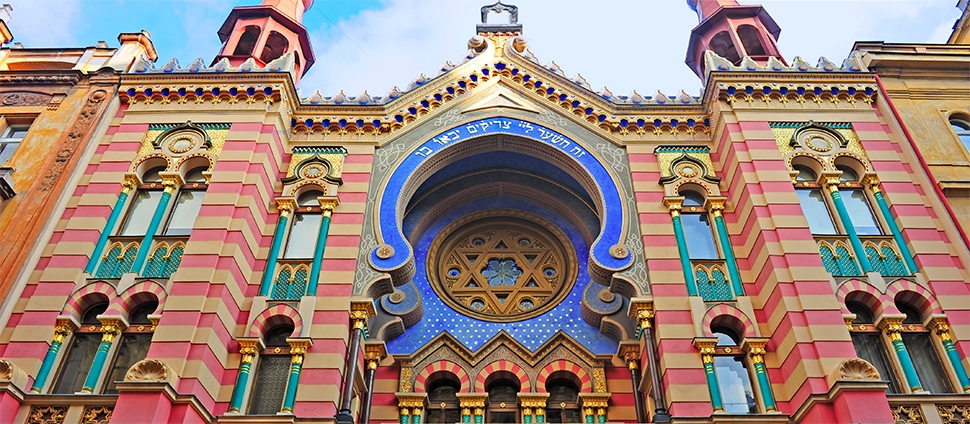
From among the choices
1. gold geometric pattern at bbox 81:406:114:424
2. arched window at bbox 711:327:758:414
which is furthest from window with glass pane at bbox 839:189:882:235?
gold geometric pattern at bbox 81:406:114:424

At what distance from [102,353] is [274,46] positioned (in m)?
11.9

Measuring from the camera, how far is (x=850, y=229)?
15.4 meters

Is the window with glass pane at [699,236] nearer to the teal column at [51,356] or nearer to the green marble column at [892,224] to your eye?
the green marble column at [892,224]

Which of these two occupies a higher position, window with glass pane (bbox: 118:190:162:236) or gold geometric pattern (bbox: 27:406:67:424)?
window with glass pane (bbox: 118:190:162:236)

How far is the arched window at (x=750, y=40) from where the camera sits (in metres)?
22.0

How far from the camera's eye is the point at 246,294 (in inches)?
593

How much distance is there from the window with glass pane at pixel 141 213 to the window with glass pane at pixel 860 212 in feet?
49.0

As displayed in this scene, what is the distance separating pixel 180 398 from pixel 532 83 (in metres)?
11.9

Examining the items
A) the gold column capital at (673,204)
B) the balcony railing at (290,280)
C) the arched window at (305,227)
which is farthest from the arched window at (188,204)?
the gold column capital at (673,204)

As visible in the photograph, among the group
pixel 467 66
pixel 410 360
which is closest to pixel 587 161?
pixel 467 66

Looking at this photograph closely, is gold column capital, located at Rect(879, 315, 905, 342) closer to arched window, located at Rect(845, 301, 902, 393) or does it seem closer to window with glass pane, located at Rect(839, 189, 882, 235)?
arched window, located at Rect(845, 301, 902, 393)

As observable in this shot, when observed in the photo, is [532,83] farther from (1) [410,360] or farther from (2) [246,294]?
(2) [246,294]

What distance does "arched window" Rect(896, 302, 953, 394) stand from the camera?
43.8 ft

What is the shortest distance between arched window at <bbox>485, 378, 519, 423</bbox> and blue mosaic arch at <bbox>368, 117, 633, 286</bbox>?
123 inches
